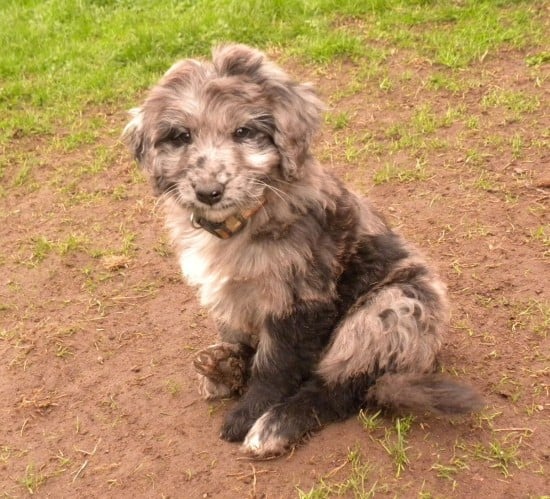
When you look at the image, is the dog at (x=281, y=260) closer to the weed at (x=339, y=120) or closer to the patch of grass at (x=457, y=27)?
the weed at (x=339, y=120)

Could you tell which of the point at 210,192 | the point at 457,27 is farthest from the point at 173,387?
the point at 457,27

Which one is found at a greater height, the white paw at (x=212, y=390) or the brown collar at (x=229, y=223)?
the brown collar at (x=229, y=223)

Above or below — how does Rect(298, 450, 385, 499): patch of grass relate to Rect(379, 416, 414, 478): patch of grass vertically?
below

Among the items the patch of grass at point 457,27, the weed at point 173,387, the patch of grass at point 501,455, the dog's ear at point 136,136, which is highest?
the dog's ear at point 136,136

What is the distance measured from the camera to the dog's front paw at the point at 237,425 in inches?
157

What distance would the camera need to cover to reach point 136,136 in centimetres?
387

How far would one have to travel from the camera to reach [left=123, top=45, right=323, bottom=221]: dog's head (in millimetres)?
3549

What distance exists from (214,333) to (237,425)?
1.08 meters

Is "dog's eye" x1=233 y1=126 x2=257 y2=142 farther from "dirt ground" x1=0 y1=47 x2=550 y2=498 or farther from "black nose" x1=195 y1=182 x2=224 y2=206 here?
"dirt ground" x1=0 y1=47 x2=550 y2=498

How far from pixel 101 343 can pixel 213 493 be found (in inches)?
64.9

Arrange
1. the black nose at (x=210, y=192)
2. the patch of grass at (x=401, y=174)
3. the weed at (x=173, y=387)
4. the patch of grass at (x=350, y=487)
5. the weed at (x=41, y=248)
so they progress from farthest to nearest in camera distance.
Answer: the patch of grass at (x=401, y=174)
the weed at (x=41, y=248)
the weed at (x=173, y=387)
the patch of grass at (x=350, y=487)
the black nose at (x=210, y=192)

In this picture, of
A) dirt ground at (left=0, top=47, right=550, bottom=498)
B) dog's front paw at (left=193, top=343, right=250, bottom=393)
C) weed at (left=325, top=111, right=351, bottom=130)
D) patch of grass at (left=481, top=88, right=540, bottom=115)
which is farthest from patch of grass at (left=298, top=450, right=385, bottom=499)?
patch of grass at (left=481, top=88, right=540, bottom=115)

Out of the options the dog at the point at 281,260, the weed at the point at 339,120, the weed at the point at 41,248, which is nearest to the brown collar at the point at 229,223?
the dog at the point at 281,260

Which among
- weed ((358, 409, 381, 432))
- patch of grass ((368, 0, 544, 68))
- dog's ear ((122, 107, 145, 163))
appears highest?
dog's ear ((122, 107, 145, 163))
